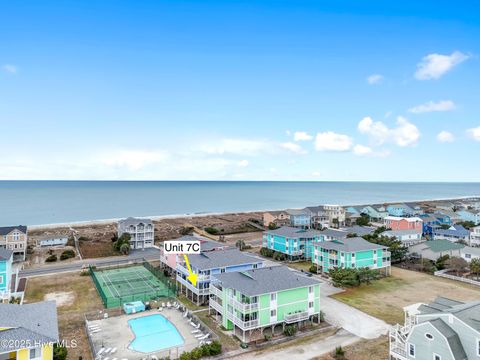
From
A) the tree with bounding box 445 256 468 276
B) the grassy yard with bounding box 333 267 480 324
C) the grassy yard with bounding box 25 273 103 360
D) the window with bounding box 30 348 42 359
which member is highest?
the tree with bounding box 445 256 468 276

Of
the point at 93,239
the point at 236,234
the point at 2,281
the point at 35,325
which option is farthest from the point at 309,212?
the point at 35,325

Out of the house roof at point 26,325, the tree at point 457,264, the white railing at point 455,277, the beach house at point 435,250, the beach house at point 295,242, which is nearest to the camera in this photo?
the house roof at point 26,325

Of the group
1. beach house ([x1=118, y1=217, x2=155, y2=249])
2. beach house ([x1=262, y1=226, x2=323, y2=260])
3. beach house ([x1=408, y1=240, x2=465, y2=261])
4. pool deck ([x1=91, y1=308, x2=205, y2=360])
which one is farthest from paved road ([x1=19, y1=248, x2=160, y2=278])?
beach house ([x1=408, y1=240, x2=465, y2=261])

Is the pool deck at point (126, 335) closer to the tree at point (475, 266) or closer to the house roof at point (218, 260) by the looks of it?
the house roof at point (218, 260)

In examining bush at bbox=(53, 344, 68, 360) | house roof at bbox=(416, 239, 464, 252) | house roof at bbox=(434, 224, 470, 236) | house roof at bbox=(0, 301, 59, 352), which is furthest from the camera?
house roof at bbox=(434, 224, 470, 236)

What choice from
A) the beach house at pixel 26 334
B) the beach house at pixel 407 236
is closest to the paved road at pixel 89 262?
the beach house at pixel 26 334

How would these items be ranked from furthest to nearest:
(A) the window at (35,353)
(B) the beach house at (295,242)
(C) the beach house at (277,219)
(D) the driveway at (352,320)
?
(C) the beach house at (277,219) → (B) the beach house at (295,242) → (D) the driveway at (352,320) → (A) the window at (35,353)

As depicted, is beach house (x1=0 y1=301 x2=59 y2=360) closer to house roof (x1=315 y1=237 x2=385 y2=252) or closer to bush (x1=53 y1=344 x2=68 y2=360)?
bush (x1=53 y1=344 x2=68 y2=360)
